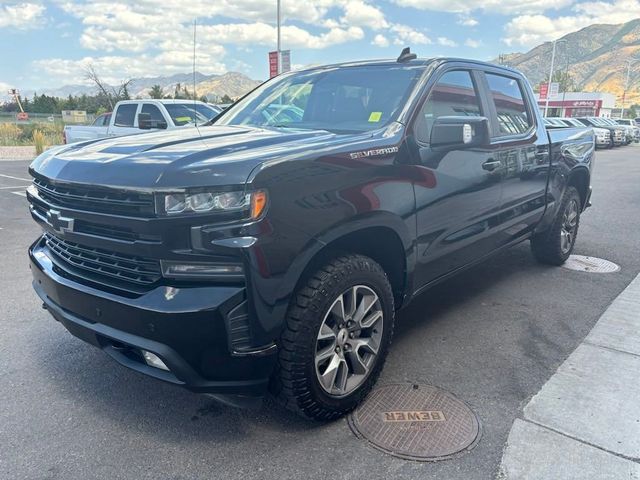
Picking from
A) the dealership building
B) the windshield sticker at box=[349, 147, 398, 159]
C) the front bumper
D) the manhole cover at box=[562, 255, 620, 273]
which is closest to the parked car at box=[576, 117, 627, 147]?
the manhole cover at box=[562, 255, 620, 273]

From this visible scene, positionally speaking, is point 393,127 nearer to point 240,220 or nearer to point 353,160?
point 353,160

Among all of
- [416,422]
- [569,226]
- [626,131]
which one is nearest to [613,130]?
[626,131]

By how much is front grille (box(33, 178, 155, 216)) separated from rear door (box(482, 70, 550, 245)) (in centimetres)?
261

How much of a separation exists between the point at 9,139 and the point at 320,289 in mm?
29067

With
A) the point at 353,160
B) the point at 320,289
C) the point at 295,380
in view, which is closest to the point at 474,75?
the point at 353,160

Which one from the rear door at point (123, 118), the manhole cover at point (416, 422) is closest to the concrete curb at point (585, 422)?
the manhole cover at point (416, 422)

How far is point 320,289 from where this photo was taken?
8.16 ft

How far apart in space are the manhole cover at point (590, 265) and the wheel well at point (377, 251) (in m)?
3.23

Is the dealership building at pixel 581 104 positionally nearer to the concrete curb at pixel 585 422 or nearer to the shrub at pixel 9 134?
the shrub at pixel 9 134

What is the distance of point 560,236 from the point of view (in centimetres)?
536

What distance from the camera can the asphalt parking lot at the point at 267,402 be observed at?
2443 mm

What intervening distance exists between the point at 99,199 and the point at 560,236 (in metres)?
4.57

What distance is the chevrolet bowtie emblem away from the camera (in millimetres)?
2557

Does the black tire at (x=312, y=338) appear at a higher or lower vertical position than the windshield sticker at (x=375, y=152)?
lower
